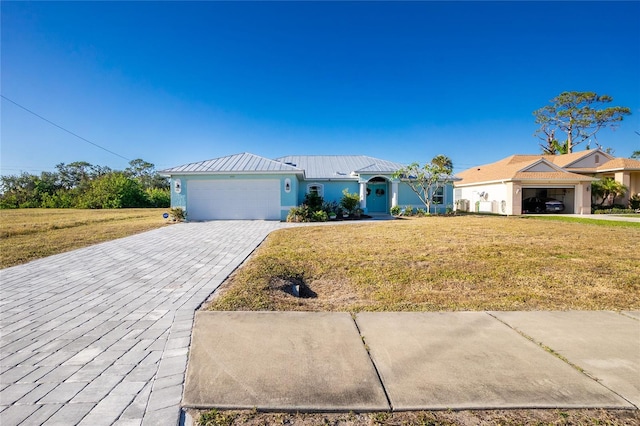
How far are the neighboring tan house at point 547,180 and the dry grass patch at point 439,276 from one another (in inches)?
593

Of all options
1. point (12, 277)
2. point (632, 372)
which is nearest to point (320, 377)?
point (632, 372)

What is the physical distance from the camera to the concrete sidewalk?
206cm

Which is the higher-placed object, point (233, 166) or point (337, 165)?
point (337, 165)

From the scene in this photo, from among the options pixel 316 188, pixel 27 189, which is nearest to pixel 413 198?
pixel 316 188

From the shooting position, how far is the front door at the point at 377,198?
22641mm

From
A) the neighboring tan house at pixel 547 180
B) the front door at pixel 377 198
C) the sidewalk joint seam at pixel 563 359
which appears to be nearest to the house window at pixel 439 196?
the neighboring tan house at pixel 547 180

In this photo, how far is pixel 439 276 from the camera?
5.57m

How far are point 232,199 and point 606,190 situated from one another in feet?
92.8

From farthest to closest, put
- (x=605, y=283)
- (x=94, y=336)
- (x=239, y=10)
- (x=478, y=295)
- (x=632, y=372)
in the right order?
1. (x=239, y=10)
2. (x=605, y=283)
3. (x=478, y=295)
4. (x=94, y=336)
5. (x=632, y=372)

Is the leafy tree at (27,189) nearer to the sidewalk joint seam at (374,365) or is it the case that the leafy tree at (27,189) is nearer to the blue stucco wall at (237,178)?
the blue stucco wall at (237,178)

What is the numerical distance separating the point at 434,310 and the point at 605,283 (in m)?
3.63

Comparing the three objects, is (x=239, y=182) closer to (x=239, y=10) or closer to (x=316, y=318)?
(x=239, y=10)

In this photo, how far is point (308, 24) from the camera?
13.0 meters

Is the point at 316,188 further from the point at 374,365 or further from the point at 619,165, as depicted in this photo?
the point at 619,165
